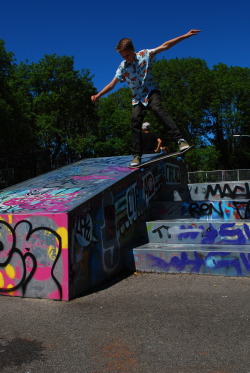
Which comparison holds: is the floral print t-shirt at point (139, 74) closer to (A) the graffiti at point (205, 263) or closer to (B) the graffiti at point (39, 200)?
(B) the graffiti at point (39, 200)

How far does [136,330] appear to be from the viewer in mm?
2906

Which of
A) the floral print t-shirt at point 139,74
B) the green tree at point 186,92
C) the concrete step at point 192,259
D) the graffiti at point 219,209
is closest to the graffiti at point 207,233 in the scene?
the concrete step at point 192,259

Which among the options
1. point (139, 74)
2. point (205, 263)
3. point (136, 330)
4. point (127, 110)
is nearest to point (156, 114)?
point (139, 74)

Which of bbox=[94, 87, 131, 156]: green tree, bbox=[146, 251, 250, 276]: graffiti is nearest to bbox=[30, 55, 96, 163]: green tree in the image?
bbox=[94, 87, 131, 156]: green tree

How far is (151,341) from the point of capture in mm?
2691

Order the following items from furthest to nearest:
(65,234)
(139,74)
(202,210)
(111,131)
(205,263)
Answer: (111,131) → (202,210) → (139,74) → (205,263) → (65,234)

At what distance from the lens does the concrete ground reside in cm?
238

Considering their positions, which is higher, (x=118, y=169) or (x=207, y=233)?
(x=118, y=169)

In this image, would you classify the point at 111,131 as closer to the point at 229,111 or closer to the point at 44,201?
the point at 229,111

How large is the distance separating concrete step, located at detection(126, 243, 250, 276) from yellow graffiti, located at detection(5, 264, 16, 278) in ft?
5.01

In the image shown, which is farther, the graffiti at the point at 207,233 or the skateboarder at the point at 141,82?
the skateboarder at the point at 141,82

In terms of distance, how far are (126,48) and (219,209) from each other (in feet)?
9.27

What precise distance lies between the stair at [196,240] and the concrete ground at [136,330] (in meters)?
0.22

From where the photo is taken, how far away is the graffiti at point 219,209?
5.25 metres
